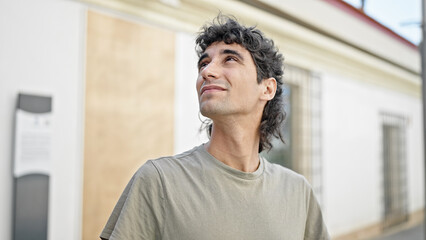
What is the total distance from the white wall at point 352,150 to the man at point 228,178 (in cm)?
602

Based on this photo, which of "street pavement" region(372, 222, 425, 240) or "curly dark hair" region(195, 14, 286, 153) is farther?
"street pavement" region(372, 222, 425, 240)

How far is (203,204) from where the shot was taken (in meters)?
1.70

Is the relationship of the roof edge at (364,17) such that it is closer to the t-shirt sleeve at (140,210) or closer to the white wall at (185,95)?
the white wall at (185,95)

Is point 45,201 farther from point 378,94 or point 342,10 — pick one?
point 378,94

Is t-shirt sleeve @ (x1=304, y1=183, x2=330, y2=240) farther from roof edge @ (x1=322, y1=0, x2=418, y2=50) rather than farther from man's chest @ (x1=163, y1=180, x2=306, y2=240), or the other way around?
roof edge @ (x1=322, y1=0, x2=418, y2=50)

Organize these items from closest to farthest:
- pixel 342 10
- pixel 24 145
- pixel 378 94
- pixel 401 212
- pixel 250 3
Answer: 1. pixel 24 145
2. pixel 250 3
3. pixel 342 10
4. pixel 378 94
5. pixel 401 212

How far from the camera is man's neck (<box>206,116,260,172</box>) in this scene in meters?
1.89

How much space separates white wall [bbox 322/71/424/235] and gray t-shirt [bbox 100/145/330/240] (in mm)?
6170

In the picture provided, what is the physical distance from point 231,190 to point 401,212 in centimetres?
1021

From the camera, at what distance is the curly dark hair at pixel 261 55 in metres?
1.98

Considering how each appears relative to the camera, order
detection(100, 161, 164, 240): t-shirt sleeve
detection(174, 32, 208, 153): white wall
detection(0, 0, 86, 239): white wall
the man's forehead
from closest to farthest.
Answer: detection(100, 161, 164, 240): t-shirt sleeve → the man's forehead → detection(0, 0, 86, 239): white wall → detection(174, 32, 208, 153): white wall

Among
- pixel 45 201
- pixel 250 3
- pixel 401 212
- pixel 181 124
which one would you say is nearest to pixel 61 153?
pixel 45 201

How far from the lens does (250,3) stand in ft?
20.3

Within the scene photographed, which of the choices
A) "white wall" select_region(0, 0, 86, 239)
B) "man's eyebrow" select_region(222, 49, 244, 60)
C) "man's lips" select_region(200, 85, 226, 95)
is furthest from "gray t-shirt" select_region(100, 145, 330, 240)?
"white wall" select_region(0, 0, 86, 239)
